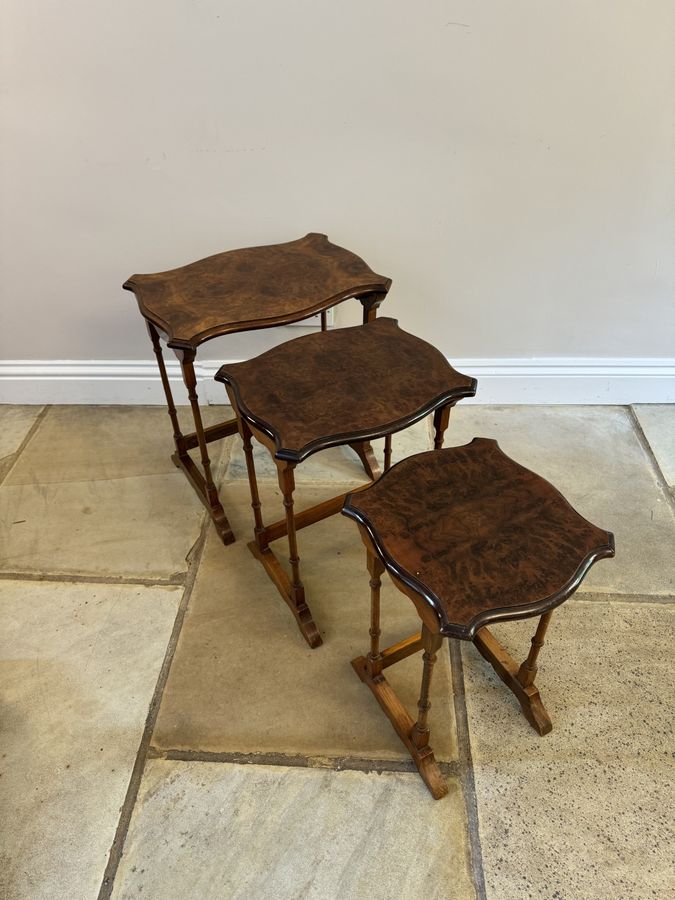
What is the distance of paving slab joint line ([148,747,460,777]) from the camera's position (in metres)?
1.37

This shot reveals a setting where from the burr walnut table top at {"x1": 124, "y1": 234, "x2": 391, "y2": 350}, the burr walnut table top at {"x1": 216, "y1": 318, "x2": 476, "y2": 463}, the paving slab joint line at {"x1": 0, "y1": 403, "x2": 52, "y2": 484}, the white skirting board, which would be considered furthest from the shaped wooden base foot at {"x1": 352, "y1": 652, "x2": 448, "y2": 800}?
the paving slab joint line at {"x1": 0, "y1": 403, "x2": 52, "y2": 484}

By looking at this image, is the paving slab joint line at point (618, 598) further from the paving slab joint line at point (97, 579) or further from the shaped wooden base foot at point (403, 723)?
the paving slab joint line at point (97, 579)

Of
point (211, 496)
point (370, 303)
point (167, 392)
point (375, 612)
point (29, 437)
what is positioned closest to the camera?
point (375, 612)

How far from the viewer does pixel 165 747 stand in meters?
1.41

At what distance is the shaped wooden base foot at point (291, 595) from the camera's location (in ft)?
5.27

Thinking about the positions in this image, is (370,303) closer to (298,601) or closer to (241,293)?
(241,293)

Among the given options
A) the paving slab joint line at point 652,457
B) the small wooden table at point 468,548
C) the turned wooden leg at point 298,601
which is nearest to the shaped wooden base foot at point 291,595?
the turned wooden leg at point 298,601

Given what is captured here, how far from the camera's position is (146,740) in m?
1.43

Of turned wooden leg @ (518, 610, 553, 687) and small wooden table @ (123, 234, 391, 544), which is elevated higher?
small wooden table @ (123, 234, 391, 544)

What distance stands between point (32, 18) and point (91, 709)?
190 cm

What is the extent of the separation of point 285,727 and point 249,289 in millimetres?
1133

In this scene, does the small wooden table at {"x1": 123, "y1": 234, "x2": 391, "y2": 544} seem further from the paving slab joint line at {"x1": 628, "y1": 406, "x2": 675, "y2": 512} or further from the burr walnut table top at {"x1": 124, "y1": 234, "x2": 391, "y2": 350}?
the paving slab joint line at {"x1": 628, "y1": 406, "x2": 675, "y2": 512}

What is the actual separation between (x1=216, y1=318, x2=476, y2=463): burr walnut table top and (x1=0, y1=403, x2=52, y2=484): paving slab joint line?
113cm

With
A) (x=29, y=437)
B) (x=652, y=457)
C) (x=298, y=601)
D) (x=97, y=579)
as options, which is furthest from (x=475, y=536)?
(x=29, y=437)
